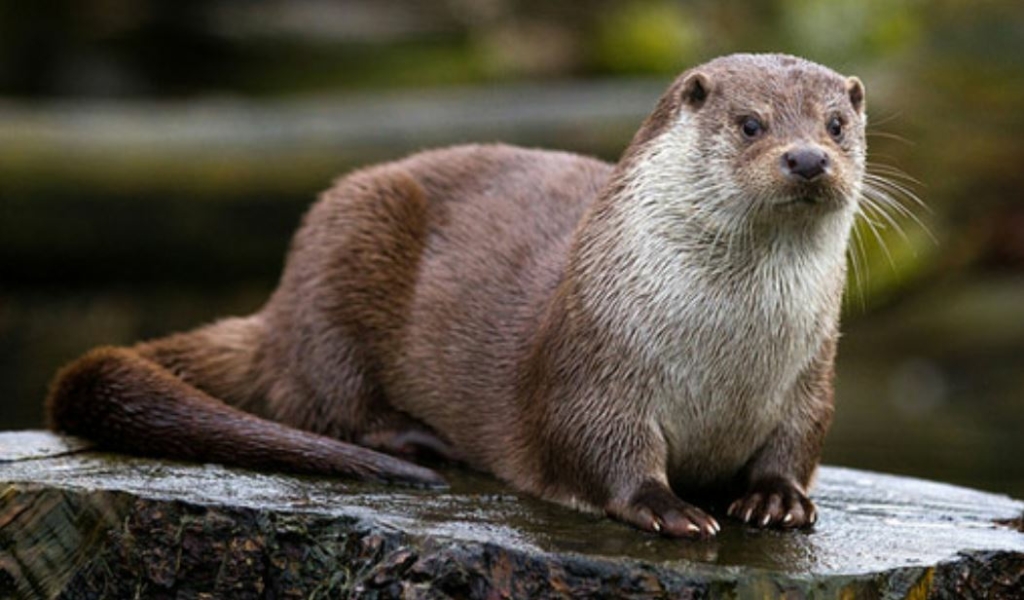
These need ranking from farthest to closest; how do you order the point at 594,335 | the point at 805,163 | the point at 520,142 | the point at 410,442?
the point at 520,142 → the point at 410,442 → the point at 594,335 → the point at 805,163

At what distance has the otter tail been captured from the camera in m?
3.85

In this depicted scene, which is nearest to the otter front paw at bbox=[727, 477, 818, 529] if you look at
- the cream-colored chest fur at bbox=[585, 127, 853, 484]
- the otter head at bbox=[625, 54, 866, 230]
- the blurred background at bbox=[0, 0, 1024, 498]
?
the cream-colored chest fur at bbox=[585, 127, 853, 484]

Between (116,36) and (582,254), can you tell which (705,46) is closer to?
(116,36)

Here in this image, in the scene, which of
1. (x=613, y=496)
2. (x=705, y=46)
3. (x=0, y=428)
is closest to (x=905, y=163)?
(x=705, y=46)

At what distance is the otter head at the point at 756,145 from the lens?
11.4 ft

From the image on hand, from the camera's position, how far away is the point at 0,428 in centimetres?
642

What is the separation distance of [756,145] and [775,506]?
0.64 meters

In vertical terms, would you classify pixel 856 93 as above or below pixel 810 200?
above

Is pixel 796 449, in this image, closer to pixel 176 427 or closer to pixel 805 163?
pixel 805 163

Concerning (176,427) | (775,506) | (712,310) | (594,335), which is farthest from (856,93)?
(176,427)

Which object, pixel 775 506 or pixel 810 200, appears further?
pixel 775 506

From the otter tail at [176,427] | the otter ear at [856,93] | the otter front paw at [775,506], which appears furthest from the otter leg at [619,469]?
the otter ear at [856,93]

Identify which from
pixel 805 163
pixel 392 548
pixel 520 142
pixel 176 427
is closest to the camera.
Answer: pixel 392 548

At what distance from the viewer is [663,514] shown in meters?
3.49
